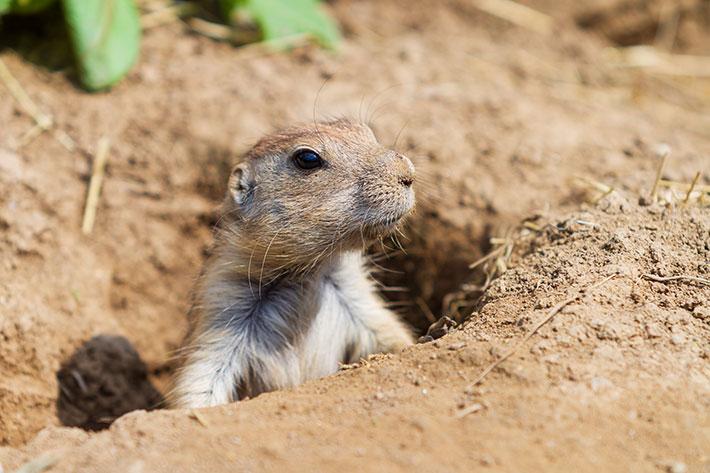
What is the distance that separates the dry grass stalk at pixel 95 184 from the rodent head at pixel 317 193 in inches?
84.0

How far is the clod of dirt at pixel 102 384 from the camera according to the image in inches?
259

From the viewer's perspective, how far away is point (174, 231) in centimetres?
809

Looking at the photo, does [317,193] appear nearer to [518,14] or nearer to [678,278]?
[678,278]

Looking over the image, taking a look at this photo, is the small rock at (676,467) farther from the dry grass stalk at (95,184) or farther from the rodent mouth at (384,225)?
the dry grass stalk at (95,184)

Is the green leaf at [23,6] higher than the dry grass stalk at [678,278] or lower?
higher

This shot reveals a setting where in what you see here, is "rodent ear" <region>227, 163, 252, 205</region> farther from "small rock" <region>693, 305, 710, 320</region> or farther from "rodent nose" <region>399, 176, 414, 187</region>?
"small rock" <region>693, 305, 710, 320</region>

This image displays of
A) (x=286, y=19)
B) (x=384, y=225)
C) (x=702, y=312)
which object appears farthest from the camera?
(x=286, y=19)

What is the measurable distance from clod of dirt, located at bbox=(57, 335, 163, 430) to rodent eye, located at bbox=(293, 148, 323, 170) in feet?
7.70

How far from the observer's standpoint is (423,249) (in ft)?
25.4

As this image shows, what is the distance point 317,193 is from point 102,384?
283 cm

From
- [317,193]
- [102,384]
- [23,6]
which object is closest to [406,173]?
[317,193]

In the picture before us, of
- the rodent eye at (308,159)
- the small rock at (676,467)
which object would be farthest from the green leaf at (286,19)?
the small rock at (676,467)

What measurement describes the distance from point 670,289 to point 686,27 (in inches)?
312

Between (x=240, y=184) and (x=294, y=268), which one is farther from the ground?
(x=240, y=184)
